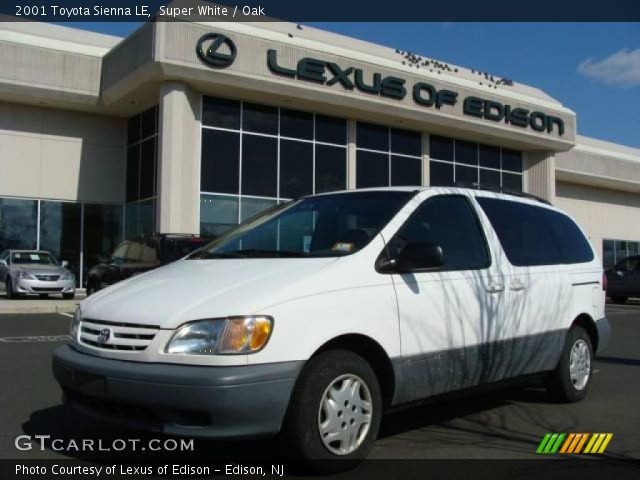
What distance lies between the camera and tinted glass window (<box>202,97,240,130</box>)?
829 inches

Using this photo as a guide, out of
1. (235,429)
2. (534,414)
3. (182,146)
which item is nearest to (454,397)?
(534,414)

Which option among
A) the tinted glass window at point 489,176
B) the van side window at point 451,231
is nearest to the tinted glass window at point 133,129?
the tinted glass window at point 489,176

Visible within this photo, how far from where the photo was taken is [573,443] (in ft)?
15.7

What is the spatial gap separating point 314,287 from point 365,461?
47.0 inches

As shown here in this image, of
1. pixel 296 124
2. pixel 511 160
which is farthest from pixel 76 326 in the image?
pixel 511 160

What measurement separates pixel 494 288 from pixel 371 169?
19686 mm

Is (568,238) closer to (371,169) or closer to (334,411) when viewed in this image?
(334,411)

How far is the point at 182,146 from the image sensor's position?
2014 centimetres

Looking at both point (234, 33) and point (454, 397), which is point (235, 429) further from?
point (234, 33)

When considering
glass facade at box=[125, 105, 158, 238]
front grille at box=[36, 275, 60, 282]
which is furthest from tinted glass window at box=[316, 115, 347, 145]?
front grille at box=[36, 275, 60, 282]

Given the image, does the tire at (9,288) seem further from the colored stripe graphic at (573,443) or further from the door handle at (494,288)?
the colored stripe graphic at (573,443)

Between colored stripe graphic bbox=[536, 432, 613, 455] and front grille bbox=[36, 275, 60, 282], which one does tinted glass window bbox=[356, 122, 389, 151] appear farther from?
→ colored stripe graphic bbox=[536, 432, 613, 455]

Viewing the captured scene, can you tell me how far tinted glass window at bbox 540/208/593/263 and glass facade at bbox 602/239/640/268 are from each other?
33.1 metres

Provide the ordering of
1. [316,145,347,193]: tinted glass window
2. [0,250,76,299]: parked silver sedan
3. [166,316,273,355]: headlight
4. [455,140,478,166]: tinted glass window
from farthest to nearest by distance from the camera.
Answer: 1. [455,140,478,166]: tinted glass window
2. [316,145,347,193]: tinted glass window
3. [0,250,76,299]: parked silver sedan
4. [166,316,273,355]: headlight
